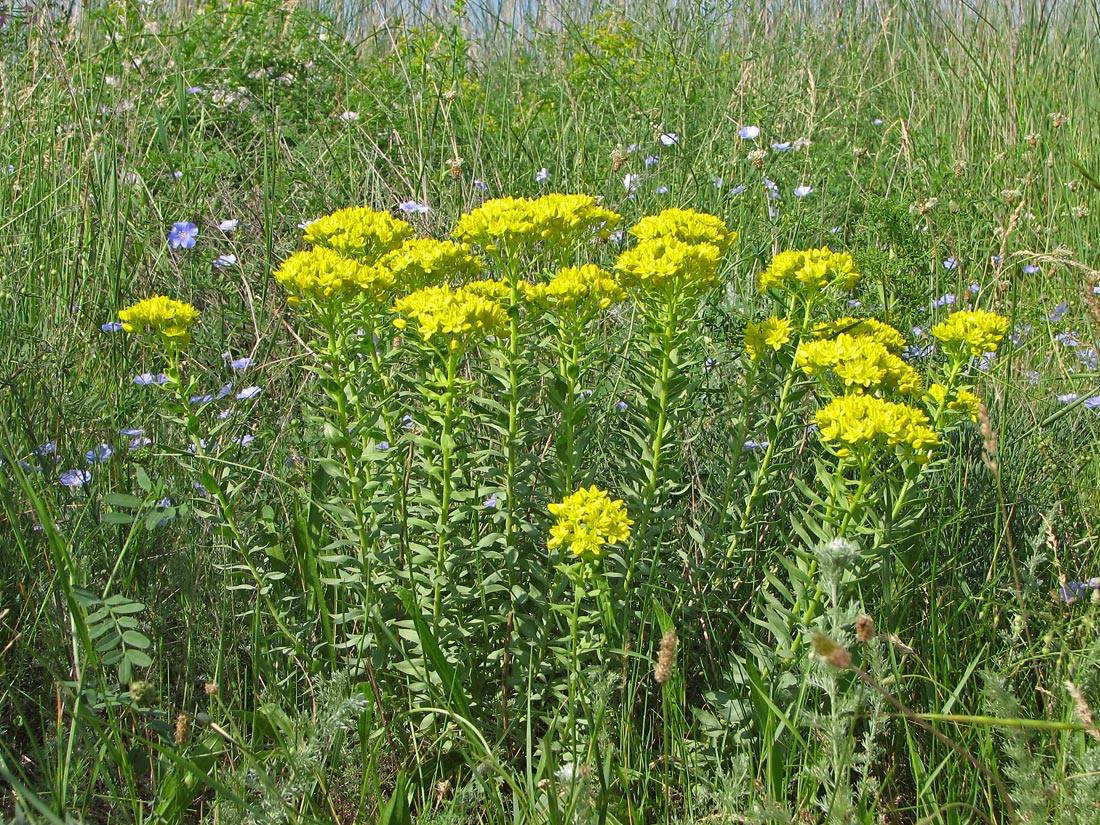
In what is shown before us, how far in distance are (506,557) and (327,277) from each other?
0.60 m

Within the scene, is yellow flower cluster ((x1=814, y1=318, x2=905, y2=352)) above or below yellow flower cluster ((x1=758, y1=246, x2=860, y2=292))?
below

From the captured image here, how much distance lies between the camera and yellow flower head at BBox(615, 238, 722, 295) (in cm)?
170

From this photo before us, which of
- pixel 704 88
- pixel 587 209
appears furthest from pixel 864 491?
pixel 704 88

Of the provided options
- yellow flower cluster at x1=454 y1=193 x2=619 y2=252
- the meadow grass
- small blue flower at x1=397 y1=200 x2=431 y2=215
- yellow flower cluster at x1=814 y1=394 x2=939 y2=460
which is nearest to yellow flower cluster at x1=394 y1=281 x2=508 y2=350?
the meadow grass

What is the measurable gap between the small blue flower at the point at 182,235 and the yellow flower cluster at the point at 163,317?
119 cm

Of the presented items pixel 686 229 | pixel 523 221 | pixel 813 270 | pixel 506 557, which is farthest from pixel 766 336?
pixel 506 557

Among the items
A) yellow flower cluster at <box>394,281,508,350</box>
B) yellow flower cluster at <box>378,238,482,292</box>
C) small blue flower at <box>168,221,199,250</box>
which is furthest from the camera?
small blue flower at <box>168,221,199,250</box>

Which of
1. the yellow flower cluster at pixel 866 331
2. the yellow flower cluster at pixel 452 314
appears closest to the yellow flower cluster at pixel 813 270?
the yellow flower cluster at pixel 866 331

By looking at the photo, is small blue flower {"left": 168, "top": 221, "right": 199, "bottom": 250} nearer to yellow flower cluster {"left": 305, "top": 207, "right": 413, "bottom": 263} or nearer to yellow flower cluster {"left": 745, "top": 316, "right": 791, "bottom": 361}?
yellow flower cluster {"left": 305, "top": 207, "right": 413, "bottom": 263}

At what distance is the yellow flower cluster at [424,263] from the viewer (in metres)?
1.89

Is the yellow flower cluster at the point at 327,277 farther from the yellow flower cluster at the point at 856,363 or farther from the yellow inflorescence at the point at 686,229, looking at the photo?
the yellow flower cluster at the point at 856,363

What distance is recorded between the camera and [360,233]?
6.22 ft

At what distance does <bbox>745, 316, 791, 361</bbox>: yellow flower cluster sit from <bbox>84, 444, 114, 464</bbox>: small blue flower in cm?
140

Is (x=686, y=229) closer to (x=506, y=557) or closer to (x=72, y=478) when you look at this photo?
(x=506, y=557)
